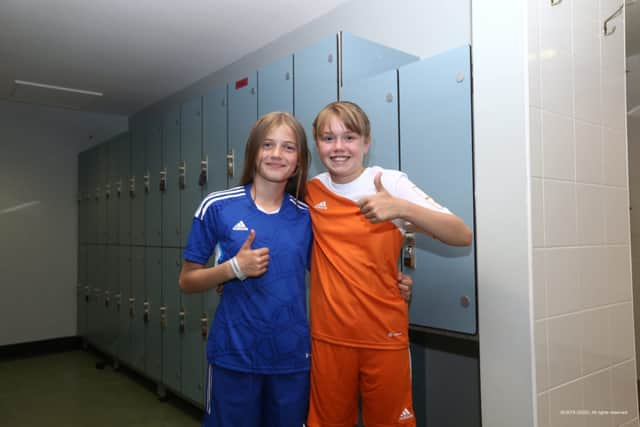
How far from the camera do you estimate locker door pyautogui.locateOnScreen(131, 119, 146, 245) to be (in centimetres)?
369

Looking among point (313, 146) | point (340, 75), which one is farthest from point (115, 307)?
point (340, 75)

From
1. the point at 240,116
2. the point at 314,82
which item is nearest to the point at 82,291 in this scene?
the point at 240,116

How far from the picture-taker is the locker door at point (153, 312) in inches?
136

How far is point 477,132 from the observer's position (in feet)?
4.89

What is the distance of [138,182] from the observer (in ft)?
12.3

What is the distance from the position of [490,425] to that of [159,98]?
431 cm

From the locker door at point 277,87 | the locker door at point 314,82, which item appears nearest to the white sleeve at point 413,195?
the locker door at point 314,82

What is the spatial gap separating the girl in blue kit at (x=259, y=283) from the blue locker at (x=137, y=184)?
8.14 feet

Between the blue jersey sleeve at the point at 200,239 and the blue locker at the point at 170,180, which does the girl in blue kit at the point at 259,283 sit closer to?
the blue jersey sleeve at the point at 200,239

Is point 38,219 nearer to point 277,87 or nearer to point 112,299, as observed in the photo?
point 112,299

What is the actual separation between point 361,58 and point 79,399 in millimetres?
3353

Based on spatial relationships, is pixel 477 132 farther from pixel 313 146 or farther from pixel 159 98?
pixel 159 98

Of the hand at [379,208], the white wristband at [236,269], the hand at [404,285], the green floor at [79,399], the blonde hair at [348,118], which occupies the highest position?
the blonde hair at [348,118]

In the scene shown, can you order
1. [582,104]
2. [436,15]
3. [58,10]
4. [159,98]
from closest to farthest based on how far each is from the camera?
[582,104]
[436,15]
[58,10]
[159,98]
